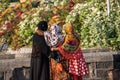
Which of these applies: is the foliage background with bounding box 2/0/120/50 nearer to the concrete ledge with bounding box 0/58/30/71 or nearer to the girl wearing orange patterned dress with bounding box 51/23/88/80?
the concrete ledge with bounding box 0/58/30/71

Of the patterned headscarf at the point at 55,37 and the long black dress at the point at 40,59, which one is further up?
the patterned headscarf at the point at 55,37

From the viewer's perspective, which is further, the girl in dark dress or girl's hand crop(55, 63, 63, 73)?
girl's hand crop(55, 63, 63, 73)

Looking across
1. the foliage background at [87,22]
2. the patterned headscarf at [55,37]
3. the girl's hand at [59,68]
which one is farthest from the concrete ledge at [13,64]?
the foliage background at [87,22]

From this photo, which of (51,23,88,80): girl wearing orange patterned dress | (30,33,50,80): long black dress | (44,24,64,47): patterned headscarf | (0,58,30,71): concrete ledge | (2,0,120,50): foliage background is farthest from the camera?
(2,0,120,50): foliage background

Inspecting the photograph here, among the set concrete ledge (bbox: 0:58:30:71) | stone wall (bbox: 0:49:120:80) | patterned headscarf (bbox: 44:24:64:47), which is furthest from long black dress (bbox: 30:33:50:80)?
concrete ledge (bbox: 0:58:30:71)

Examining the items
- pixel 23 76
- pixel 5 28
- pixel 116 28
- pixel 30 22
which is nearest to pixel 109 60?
pixel 23 76

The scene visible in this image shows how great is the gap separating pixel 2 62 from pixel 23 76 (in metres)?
0.71

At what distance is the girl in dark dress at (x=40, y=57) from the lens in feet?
29.2

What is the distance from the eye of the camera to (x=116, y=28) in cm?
1464

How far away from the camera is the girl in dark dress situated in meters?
8.91

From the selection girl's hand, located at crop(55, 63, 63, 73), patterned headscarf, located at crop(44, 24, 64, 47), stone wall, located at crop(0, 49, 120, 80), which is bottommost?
stone wall, located at crop(0, 49, 120, 80)

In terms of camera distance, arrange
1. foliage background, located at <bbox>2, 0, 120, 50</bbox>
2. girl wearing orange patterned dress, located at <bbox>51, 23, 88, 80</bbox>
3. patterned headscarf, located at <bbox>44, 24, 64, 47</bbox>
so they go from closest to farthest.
Answer: patterned headscarf, located at <bbox>44, 24, 64, 47</bbox>
girl wearing orange patterned dress, located at <bbox>51, 23, 88, 80</bbox>
foliage background, located at <bbox>2, 0, 120, 50</bbox>

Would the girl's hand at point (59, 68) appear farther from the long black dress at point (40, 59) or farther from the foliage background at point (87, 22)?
the foliage background at point (87, 22)

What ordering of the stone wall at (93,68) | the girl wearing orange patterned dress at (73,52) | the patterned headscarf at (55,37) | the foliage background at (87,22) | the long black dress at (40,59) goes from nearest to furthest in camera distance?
the long black dress at (40,59) < the patterned headscarf at (55,37) < the girl wearing orange patterned dress at (73,52) < the stone wall at (93,68) < the foliage background at (87,22)
